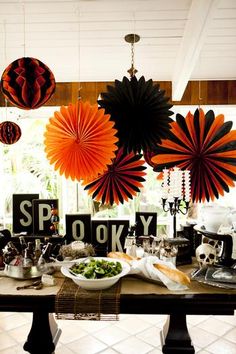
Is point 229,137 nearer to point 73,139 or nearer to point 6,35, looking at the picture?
point 73,139

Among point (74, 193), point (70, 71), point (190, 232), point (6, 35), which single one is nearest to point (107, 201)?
point (190, 232)

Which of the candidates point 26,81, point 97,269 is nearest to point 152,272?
point 97,269

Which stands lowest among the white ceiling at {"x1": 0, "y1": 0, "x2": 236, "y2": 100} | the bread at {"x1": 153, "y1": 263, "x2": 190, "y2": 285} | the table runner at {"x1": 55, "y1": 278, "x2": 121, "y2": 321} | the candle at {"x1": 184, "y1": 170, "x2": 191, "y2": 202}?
the table runner at {"x1": 55, "y1": 278, "x2": 121, "y2": 321}

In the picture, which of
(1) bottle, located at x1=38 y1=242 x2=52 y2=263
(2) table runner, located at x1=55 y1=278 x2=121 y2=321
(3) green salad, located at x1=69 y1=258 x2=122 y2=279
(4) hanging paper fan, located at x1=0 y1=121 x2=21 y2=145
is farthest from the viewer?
(4) hanging paper fan, located at x1=0 y1=121 x2=21 y2=145

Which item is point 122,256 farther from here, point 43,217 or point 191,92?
point 191,92

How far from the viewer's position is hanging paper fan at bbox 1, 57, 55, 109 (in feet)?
5.40

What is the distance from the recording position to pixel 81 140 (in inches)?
74.0

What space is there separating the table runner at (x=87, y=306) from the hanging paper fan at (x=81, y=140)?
643 millimetres

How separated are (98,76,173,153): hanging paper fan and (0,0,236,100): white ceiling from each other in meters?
0.54

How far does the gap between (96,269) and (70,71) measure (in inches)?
97.7

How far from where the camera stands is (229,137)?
217cm

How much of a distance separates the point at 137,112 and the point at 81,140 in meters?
0.40

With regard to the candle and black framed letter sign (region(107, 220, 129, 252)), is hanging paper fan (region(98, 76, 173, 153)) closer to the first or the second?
the candle

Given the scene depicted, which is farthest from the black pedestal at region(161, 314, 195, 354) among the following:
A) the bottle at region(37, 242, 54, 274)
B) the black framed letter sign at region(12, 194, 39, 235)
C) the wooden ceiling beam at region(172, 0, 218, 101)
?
the wooden ceiling beam at region(172, 0, 218, 101)
